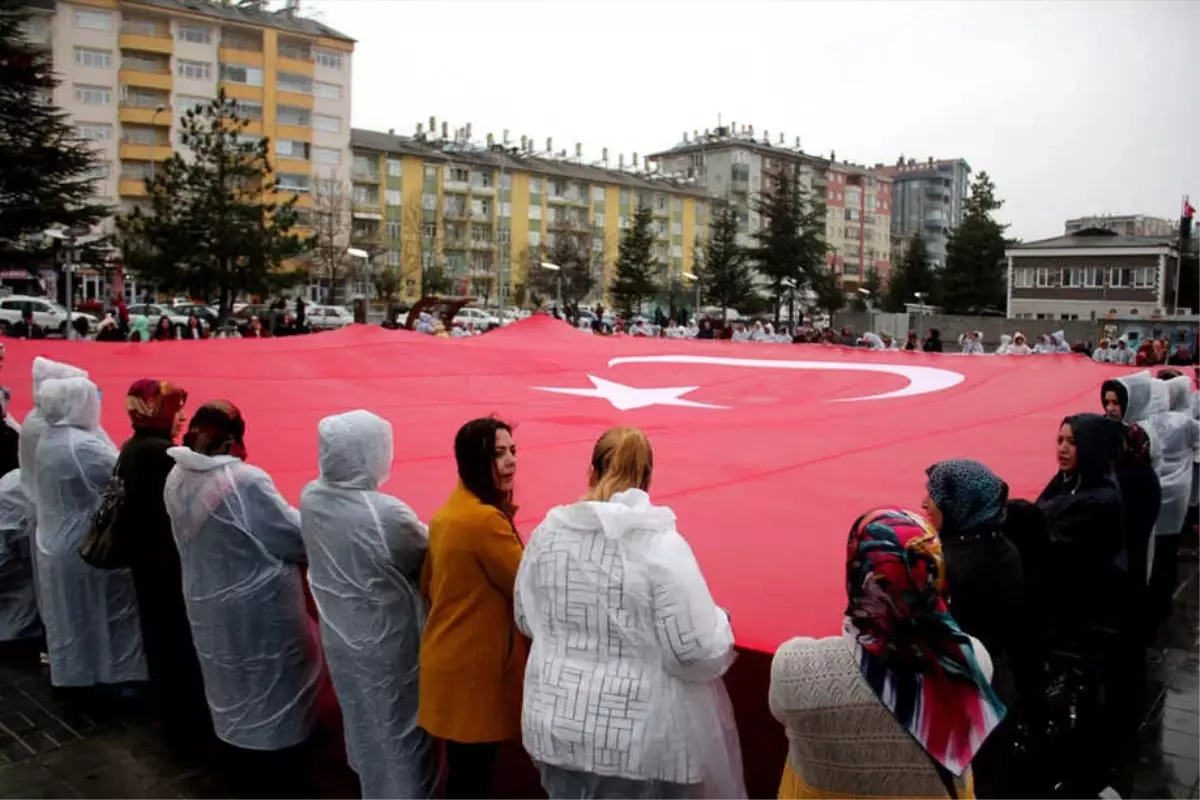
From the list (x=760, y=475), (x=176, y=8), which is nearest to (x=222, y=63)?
(x=176, y=8)

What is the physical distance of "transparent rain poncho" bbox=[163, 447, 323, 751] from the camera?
405cm

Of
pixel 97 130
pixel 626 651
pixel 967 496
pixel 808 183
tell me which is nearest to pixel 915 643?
pixel 626 651

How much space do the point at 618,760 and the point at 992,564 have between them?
4.05 feet

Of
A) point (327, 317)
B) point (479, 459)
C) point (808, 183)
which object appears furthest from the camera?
point (808, 183)

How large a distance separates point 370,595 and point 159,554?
159 cm

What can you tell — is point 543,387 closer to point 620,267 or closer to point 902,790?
point 902,790

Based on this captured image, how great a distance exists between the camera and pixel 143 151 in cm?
6200

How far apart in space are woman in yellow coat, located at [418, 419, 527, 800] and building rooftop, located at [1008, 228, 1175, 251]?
66557 millimetres

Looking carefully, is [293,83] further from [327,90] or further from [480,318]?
[480,318]

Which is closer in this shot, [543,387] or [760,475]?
[760,475]

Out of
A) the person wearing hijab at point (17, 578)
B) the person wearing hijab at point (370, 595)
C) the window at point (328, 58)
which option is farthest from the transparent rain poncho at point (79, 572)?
the window at point (328, 58)

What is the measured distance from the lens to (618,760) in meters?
2.72

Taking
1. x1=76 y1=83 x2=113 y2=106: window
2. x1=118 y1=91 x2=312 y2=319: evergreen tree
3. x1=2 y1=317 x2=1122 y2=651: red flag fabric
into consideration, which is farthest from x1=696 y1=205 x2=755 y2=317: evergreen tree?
x1=2 y1=317 x2=1122 y2=651: red flag fabric

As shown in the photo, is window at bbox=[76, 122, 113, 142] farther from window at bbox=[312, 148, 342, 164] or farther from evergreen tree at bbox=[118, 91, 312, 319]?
evergreen tree at bbox=[118, 91, 312, 319]
